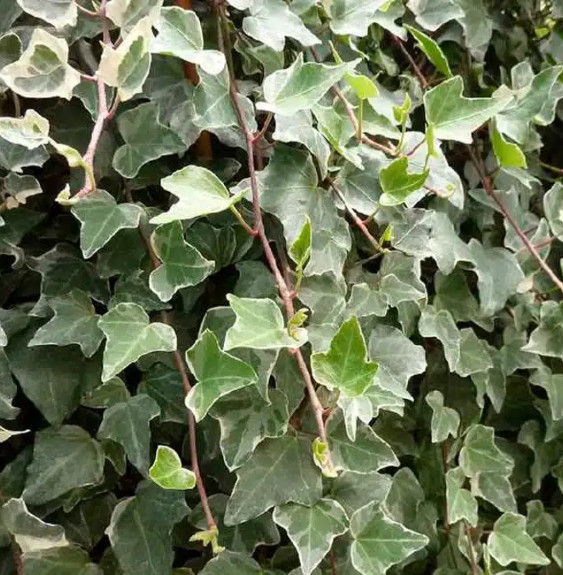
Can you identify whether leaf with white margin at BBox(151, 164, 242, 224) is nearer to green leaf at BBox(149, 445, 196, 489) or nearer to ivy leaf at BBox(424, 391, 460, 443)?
green leaf at BBox(149, 445, 196, 489)

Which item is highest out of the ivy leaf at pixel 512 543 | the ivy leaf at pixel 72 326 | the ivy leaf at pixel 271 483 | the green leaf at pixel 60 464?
the ivy leaf at pixel 72 326

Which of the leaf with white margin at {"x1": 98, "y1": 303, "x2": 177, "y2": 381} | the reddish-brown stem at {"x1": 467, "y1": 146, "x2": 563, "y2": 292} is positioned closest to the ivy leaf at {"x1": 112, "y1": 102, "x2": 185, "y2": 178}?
the leaf with white margin at {"x1": 98, "y1": 303, "x2": 177, "y2": 381}

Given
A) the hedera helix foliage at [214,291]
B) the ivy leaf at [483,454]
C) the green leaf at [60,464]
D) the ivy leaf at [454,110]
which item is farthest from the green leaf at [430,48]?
the green leaf at [60,464]

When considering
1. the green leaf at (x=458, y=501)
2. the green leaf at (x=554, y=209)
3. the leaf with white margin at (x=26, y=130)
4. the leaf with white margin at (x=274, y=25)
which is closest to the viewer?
the leaf with white margin at (x=26, y=130)

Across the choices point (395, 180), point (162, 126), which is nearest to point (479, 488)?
point (395, 180)

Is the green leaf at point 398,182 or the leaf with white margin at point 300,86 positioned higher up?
the leaf with white margin at point 300,86

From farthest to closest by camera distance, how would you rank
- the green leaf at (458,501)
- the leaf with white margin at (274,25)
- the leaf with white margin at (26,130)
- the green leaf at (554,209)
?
the green leaf at (554,209), the green leaf at (458,501), the leaf with white margin at (274,25), the leaf with white margin at (26,130)

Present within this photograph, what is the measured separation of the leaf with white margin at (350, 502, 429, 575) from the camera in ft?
1.61

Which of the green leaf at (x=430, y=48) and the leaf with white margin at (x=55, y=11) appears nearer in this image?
the leaf with white margin at (x=55, y=11)

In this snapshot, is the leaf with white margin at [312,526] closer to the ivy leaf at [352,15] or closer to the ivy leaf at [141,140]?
the ivy leaf at [141,140]

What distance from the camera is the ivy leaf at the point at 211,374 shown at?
17.8 inches

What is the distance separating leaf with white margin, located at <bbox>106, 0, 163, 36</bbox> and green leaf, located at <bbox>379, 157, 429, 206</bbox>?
203 millimetres

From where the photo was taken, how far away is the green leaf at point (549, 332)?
0.71 metres

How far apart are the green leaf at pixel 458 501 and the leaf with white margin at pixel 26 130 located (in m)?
0.44
